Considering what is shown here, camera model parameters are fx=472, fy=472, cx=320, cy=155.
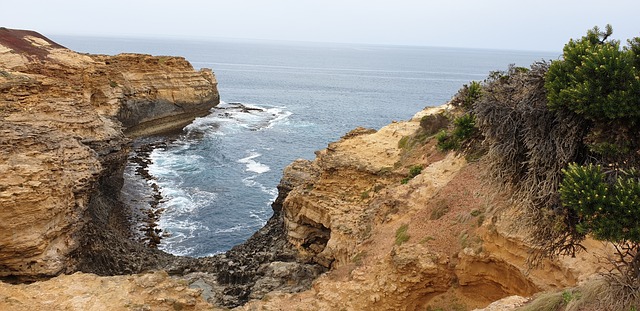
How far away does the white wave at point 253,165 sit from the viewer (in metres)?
60.1

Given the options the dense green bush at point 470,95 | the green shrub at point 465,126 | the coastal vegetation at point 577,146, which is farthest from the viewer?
the dense green bush at point 470,95

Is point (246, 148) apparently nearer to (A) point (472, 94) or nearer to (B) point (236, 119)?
(B) point (236, 119)

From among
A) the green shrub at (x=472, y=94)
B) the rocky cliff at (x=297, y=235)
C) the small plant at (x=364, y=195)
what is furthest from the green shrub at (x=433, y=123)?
the green shrub at (x=472, y=94)

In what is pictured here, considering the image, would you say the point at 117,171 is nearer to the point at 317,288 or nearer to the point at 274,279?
the point at 274,279

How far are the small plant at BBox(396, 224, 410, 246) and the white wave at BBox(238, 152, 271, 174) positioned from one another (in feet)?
121

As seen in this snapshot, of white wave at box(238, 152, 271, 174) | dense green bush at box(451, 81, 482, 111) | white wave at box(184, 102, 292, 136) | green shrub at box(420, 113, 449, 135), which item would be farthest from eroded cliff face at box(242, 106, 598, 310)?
white wave at box(184, 102, 292, 136)

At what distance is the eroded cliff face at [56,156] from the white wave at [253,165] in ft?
55.6

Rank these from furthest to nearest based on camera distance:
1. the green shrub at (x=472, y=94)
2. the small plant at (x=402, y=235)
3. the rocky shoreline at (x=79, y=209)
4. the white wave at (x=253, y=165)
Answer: the white wave at (x=253, y=165), the rocky shoreline at (x=79, y=209), the small plant at (x=402, y=235), the green shrub at (x=472, y=94)

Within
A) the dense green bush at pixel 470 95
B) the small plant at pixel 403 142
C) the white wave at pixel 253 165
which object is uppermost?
the dense green bush at pixel 470 95

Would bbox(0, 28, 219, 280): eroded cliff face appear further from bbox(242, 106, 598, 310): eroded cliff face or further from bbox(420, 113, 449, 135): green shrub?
bbox(420, 113, 449, 135): green shrub

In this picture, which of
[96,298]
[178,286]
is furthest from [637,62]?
[96,298]

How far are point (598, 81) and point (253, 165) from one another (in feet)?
175

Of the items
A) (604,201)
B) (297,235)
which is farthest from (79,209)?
(604,201)

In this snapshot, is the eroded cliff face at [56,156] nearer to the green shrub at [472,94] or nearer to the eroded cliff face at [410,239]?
the eroded cliff face at [410,239]
